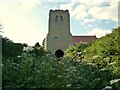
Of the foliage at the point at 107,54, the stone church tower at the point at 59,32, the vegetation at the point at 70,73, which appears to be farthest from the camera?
the stone church tower at the point at 59,32

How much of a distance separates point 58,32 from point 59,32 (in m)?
Result: 0.13

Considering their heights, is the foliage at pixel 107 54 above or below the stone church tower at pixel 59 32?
below

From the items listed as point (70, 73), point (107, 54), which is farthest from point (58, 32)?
point (70, 73)

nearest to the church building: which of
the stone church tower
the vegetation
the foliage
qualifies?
the stone church tower

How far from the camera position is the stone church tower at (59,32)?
43.8 meters

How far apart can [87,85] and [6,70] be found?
7.60 ft

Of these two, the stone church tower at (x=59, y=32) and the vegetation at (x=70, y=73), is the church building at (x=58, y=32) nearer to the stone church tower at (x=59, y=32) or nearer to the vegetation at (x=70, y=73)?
the stone church tower at (x=59, y=32)

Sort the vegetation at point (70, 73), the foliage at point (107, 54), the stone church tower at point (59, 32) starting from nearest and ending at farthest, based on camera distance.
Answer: the vegetation at point (70, 73) → the foliage at point (107, 54) → the stone church tower at point (59, 32)

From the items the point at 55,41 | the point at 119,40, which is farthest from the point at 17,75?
the point at 55,41

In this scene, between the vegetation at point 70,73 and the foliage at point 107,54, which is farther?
the foliage at point 107,54

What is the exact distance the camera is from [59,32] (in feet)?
146

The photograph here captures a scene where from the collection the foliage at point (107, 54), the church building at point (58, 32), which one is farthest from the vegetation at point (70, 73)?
the church building at point (58, 32)

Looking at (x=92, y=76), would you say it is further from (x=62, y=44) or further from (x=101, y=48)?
(x=62, y=44)

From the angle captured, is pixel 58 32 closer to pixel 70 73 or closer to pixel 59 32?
pixel 59 32
